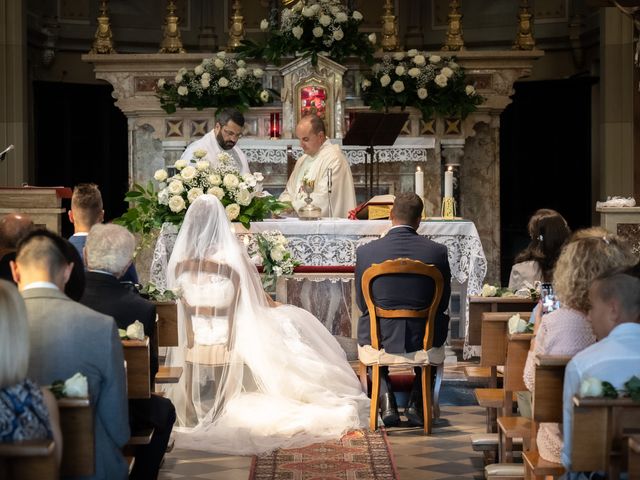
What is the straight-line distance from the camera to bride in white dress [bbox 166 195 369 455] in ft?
25.1

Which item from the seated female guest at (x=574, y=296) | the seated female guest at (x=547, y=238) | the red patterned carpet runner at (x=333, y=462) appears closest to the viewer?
the seated female guest at (x=574, y=296)

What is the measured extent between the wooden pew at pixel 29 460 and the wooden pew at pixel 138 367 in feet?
4.97

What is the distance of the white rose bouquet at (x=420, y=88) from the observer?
42.6ft

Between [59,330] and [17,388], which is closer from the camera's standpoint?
[17,388]

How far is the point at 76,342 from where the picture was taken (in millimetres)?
4711

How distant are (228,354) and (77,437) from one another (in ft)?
11.2

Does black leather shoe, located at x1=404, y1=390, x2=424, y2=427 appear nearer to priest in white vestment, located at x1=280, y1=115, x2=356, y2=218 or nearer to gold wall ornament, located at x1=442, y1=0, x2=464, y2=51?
priest in white vestment, located at x1=280, y1=115, x2=356, y2=218

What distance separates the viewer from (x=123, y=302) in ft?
19.5

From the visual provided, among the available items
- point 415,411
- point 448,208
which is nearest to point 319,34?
point 448,208

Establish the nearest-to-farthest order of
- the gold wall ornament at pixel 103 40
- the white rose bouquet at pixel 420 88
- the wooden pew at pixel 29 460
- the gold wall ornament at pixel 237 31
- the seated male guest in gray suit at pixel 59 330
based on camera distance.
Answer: the wooden pew at pixel 29 460 → the seated male guest in gray suit at pixel 59 330 → the white rose bouquet at pixel 420 88 → the gold wall ornament at pixel 103 40 → the gold wall ornament at pixel 237 31

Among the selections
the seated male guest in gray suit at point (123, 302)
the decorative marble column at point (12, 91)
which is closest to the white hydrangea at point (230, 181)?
the seated male guest in gray suit at point (123, 302)

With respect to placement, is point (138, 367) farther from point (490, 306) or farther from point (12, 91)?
point (12, 91)

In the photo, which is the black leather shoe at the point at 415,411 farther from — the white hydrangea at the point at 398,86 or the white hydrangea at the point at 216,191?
the white hydrangea at the point at 398,86

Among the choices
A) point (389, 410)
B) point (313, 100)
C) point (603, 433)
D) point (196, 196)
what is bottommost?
point (389, 410)
